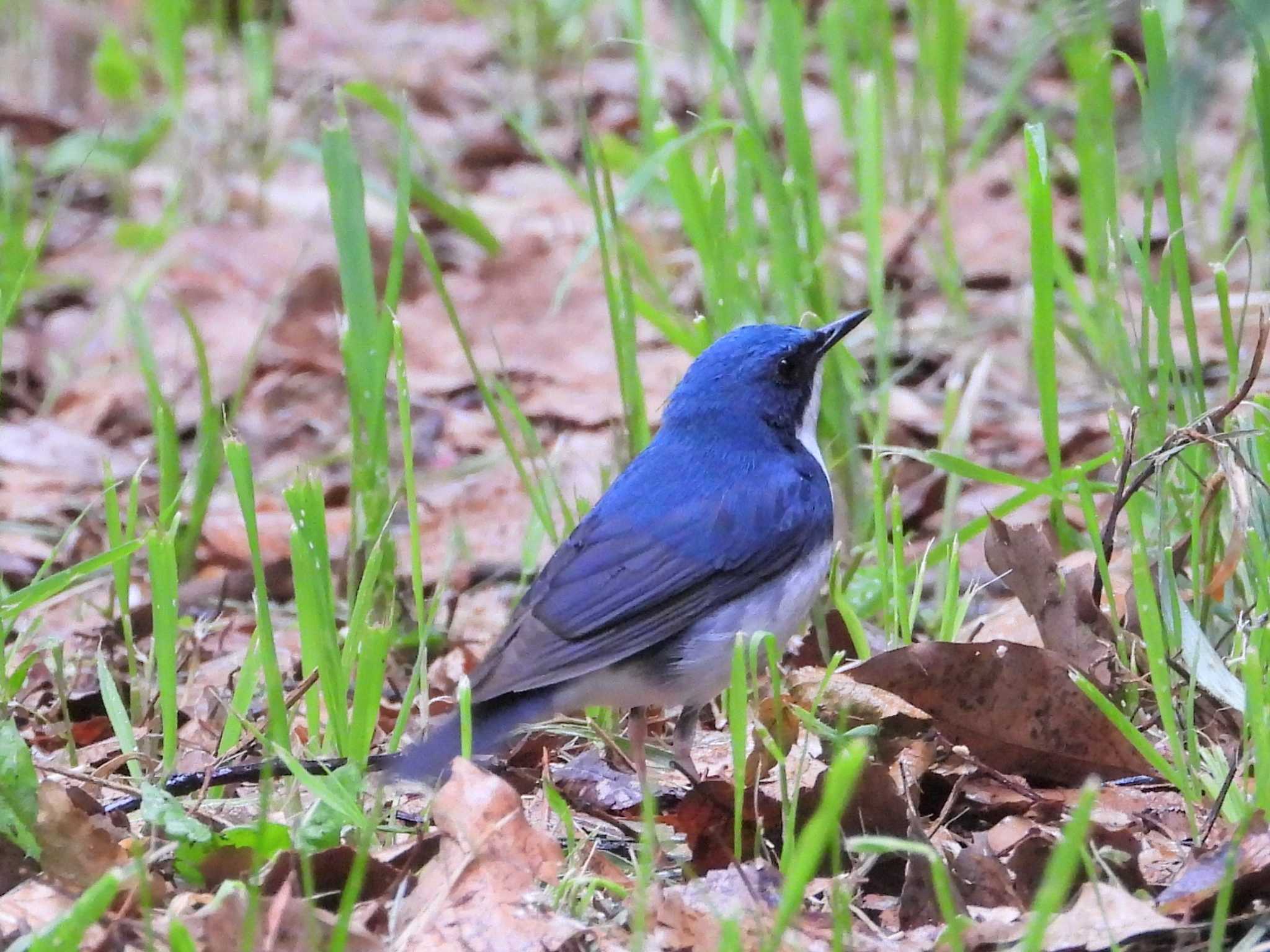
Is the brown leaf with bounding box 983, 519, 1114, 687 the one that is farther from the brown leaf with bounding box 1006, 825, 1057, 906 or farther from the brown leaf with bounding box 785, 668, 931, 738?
the brown leaf with bounding box 1006, 825, 1057, 906

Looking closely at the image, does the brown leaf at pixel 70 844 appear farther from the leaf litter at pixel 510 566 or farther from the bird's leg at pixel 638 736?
the bird's leg at pixel 638 736

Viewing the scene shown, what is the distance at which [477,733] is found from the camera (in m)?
3.22

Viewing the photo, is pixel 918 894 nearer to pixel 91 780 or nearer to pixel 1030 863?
pixel 1030 863

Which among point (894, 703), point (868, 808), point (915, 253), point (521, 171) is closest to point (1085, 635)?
point (894, 703)

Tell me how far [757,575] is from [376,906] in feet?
4.37

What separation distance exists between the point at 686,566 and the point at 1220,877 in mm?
1436

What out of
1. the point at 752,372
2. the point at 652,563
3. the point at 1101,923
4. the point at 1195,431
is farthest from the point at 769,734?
the point at 752,372

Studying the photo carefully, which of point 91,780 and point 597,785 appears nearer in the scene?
point 91,780

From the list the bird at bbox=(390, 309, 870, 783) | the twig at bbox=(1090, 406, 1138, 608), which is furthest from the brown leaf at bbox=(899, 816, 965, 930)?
the twig at bbox=(1090, 406, 1138, 608)

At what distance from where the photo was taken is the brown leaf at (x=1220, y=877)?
95.3 inches

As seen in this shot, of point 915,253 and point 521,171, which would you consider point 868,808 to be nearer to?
point 915,253

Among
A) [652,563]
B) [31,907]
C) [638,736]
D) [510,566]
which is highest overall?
[652,563]

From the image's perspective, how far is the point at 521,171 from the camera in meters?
7.95

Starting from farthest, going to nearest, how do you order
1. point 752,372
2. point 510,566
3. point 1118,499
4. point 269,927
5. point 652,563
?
1. point 510,566
2. point 752,372
3. point 652,563
4. point 1118,499
5. point 269,927
